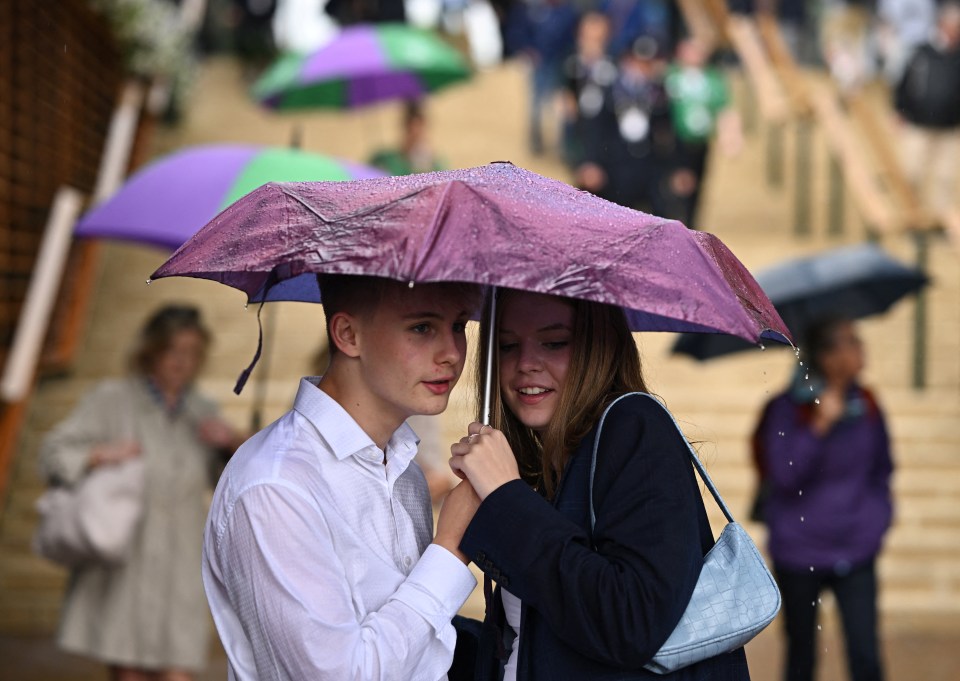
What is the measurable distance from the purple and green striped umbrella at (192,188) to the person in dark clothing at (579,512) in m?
2.74

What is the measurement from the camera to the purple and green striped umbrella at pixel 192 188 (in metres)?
5.68

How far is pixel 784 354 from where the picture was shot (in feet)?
36.9

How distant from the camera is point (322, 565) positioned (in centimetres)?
256

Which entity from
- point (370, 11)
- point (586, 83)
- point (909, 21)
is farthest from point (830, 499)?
point (370, 11)

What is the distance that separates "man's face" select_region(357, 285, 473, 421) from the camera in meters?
2.78

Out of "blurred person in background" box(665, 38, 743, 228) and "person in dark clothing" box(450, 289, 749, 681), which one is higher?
"blurred person in background" box(665, 38, 743, 228)

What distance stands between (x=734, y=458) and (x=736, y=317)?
781cm

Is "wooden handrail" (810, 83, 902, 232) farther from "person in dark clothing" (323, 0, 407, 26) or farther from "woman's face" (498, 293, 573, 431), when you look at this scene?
"woman's face" (498, 293, 573, 431)

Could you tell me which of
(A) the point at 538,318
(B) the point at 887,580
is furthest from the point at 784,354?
(A) the point at 538,318

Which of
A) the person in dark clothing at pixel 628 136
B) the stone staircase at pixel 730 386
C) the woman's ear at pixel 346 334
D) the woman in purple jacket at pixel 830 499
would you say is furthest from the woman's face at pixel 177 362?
the person in dark clothing at pixel 628 136

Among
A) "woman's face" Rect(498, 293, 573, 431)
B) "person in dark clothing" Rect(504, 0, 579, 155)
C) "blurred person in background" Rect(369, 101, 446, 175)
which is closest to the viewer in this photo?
"woman's face" Rect(498, 293, 573, 431)

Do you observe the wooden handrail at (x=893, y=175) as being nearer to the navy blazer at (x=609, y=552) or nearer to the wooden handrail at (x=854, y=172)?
the wooden handrail at (x=854, y=172)

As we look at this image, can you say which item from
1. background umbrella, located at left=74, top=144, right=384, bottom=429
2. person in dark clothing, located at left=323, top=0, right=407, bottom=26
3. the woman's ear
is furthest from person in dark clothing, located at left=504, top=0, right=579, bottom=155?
the woman's ear

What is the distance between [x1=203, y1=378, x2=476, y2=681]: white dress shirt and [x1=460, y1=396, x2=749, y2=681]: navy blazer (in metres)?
0.14
